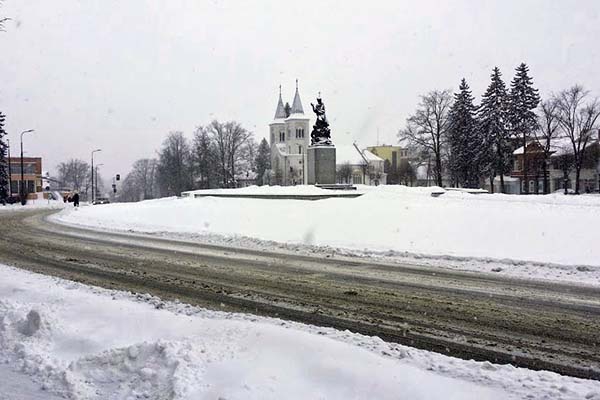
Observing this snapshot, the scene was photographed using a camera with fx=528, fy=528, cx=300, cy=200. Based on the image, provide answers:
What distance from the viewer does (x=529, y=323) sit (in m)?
7.07

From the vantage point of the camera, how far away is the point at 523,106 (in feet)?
175

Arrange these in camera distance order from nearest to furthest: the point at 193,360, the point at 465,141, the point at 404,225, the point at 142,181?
1. the point at 193,360
2. the point at 404,225
3. the point at 465,141
4. the point at 142,181

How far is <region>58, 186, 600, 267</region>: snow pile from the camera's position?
14492 millimetres

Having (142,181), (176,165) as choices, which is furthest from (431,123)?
(142,181)

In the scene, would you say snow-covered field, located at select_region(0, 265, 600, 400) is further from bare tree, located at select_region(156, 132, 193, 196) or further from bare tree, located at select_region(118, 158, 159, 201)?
bare tree, located at select_region(118, 158, 159, 201)

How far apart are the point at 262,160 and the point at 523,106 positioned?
6976 centimetres

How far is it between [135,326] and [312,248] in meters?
9.18

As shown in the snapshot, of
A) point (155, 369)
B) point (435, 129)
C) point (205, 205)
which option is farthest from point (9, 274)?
point (435, 129)

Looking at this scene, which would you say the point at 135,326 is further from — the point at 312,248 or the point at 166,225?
the point at 166,225

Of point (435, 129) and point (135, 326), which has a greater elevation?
point (435, 129)

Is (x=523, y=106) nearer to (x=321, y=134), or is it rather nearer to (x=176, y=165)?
(x=321, y=134)

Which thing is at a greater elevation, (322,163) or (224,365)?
(322,163)

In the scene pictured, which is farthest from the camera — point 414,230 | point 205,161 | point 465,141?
point 205,161

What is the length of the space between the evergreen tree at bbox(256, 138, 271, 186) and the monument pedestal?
238ft
